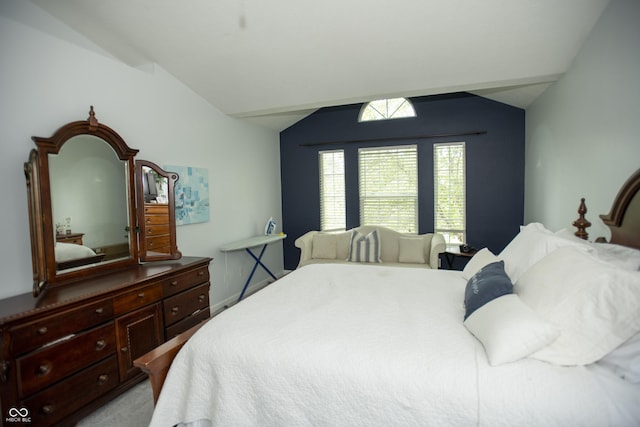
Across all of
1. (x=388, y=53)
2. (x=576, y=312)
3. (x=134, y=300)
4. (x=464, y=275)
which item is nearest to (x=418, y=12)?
(x=388, y=53)

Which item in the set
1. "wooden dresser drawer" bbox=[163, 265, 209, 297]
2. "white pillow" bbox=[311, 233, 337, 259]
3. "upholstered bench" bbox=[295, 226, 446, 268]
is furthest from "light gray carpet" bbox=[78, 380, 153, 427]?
"white pillow" bbox=[311, 233, 337, 259]

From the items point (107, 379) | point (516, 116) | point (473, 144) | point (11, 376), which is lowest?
point (107, 379)

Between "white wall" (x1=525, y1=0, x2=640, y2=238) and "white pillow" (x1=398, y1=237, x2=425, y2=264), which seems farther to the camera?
"white pillow" (x1=398, y1=237, x2=425, y2=264)

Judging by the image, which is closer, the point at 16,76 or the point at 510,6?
the point at 16,76

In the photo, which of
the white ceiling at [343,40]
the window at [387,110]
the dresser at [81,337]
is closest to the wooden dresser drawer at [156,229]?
the dresser at [81,337]

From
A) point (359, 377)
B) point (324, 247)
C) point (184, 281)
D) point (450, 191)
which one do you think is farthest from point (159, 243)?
point (450, 191)

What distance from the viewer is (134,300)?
2346 millimetres

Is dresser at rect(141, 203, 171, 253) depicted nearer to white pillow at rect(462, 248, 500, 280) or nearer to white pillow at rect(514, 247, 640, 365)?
white pillow at rect(462, 248, 500, 280)

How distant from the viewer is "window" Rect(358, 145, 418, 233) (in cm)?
495

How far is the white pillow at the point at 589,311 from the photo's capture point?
46.9 inches

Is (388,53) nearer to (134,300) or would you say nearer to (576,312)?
(576,312)

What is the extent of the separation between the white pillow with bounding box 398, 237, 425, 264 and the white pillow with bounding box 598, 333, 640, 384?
295cm

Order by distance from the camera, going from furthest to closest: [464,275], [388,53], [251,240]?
[251,240] < [388,53] < [464,275]

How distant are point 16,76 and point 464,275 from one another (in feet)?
10.9
